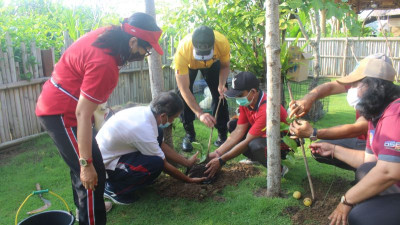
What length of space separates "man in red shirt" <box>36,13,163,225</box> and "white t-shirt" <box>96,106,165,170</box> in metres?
0.54

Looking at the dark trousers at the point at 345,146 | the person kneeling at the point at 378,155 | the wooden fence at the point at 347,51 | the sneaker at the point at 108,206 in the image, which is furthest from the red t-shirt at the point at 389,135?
the wooden fence at the point at 347,51

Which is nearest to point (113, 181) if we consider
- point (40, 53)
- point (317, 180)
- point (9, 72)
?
point (317, 180)

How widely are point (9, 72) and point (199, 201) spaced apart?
11.8ft

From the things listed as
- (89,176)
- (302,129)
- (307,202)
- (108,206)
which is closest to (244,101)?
(302,129)

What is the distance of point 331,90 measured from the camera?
10.1 ft

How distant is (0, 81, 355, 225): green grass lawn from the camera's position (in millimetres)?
2877

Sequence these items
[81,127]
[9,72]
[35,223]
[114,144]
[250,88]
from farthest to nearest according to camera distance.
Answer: [9,72] → [250,88] → [114,144] → [35,223] → [81,127]

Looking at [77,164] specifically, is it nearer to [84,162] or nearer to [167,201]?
[84,162]

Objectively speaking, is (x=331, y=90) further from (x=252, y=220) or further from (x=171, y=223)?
(x=171, y=223)

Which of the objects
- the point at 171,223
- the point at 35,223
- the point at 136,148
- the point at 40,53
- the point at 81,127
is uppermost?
the point at 40,53

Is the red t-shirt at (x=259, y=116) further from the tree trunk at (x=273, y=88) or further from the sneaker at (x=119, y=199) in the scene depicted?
the sneaker at (x=119, y=199)

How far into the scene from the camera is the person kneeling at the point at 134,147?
9.76 feet

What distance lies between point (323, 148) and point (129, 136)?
1.85m

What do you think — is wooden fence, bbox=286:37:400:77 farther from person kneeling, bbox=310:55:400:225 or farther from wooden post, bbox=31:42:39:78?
person kneeling, bbox=310:55:400:225
